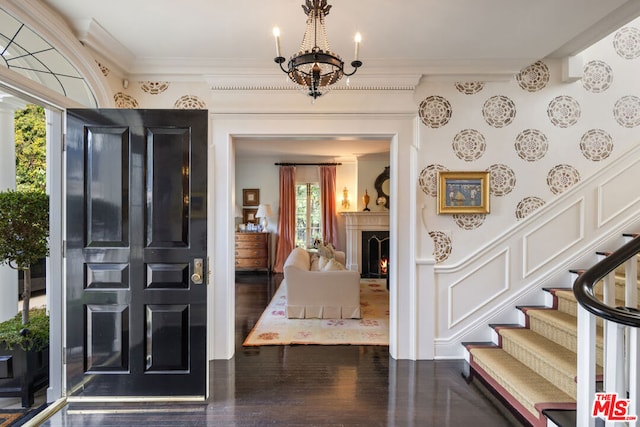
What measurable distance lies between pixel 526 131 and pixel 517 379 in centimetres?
216

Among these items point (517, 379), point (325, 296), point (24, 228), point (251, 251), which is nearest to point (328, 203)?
point (251, 251)

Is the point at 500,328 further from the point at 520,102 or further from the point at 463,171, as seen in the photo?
the point at 520,102

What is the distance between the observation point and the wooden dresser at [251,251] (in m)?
7.10

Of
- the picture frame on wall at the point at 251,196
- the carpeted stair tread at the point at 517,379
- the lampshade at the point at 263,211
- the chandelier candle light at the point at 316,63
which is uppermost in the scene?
the chandelier candle light at the point at 316,63

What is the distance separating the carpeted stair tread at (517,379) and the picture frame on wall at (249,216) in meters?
5.78

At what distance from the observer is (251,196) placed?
25.0 ft

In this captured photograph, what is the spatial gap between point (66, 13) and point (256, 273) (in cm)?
573

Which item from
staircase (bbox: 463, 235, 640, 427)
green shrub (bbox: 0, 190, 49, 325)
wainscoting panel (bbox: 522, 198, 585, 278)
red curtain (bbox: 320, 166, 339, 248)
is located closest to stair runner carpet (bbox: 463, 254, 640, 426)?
staircase (bbox: 463, 235, 640, 427)

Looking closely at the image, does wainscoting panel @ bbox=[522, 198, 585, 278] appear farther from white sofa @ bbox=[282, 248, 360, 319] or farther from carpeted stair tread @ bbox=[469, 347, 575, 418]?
white sofa @ bbox=[282, 248, 360, 319]

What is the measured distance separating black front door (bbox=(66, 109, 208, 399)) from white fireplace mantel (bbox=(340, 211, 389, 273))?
493 centimetres

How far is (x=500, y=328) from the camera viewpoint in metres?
2.82

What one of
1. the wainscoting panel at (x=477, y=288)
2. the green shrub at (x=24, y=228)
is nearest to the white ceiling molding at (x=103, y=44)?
the green shrub at (x=24, y=228)

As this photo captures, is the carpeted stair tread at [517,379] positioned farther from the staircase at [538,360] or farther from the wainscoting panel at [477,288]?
the wainscoting panel at [477,288]

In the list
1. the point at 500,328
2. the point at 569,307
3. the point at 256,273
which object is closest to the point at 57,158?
the point at 500,328
